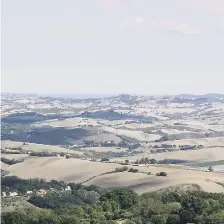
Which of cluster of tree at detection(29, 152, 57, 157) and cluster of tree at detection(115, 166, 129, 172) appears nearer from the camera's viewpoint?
cluster of tree at detection(115, 166, 129, 172)

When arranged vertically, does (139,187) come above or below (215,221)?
below

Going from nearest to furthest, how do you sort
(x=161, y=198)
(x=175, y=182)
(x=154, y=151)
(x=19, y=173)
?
1. (x=161, y=198)
2. (x=175, y=182)
3. (x=19, y=173)
4. (x=154, y=151)

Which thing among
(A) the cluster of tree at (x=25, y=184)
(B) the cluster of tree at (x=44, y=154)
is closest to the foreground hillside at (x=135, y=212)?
(A) the cluster of tree at (x=25, y=184)

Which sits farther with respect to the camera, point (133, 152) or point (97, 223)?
point (133, 152)

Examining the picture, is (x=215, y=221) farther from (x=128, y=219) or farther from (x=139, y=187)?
(x=139, y=187)

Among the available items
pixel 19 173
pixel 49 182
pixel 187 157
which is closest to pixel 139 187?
pixel 49 182

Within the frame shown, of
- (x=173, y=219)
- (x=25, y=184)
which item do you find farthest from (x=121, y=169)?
(x=173, y=219)

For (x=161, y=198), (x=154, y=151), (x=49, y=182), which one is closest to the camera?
(x=161, y=198)

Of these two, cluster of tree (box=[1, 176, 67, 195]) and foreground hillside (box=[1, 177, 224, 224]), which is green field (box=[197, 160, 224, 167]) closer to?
cluster of tree (box=[1, 176, 67, 195])

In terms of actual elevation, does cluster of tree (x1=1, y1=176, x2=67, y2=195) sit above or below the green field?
above

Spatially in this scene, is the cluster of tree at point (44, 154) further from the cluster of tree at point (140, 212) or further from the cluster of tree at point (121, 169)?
the cluster of tree at point (140, 212)

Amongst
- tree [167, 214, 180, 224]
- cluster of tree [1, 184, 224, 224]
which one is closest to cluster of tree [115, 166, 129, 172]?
cluster of tree [1, 184, 224, 224]
